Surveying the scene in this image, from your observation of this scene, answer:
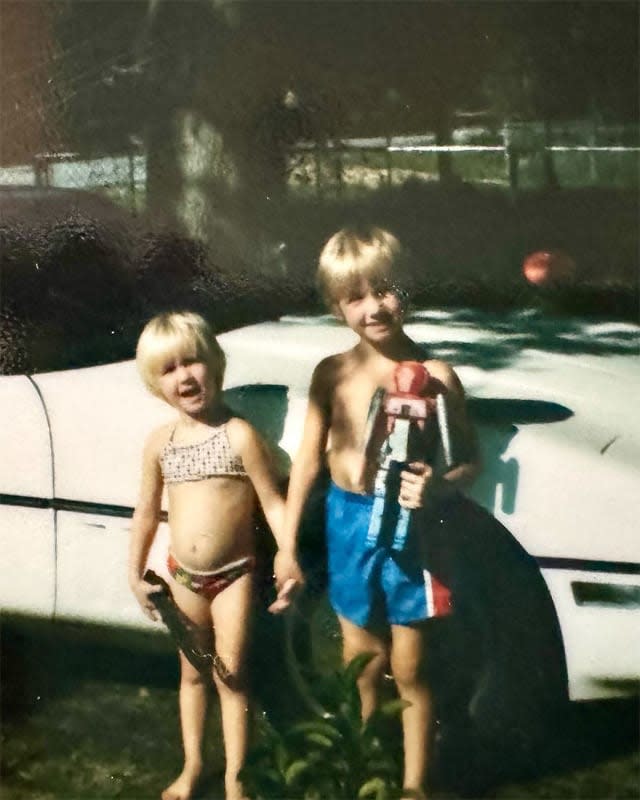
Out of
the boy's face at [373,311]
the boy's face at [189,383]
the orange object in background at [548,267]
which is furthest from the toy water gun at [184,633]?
the orange object in background at [548,267]

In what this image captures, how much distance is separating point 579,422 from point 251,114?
3.50 ft

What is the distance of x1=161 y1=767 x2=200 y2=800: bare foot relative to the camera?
2322mm

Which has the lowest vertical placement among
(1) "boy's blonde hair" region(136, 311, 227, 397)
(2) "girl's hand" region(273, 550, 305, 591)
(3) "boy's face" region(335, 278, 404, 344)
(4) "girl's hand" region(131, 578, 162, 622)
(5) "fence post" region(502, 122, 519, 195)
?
(4) "girl's hand" region(131, 578, 162, 622)

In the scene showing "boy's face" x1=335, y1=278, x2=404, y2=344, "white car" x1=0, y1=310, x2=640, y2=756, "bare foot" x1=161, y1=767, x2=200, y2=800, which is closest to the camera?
"white car" x1=0, y1=310, x2=640, y2=756

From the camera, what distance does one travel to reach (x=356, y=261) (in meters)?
2.21

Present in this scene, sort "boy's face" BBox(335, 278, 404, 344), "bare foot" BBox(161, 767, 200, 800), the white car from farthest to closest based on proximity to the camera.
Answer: "bare foot" BBox(161, 767, 200, 800) < "boy's face" BBox(335, 278, 404, 344) < the white car

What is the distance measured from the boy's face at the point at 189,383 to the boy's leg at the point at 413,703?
689 mm

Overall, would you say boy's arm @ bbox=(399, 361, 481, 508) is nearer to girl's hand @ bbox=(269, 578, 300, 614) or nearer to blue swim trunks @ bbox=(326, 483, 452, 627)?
blue swim trunks @ bbox=(326, 483, 452, 627)

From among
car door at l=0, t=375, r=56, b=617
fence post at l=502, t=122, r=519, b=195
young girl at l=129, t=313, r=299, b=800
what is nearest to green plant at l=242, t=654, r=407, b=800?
young girl at l=129, t=313, r=299, b=800

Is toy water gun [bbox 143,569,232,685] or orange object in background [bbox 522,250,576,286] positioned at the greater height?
orange object in background [bbox 522,250,576,286]

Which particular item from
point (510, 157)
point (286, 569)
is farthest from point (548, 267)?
point (286, 569)

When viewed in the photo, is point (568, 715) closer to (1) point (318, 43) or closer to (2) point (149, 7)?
(1) point (318, 43)

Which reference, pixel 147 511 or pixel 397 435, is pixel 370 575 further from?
pixel 147 511

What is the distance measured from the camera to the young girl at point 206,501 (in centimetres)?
222
